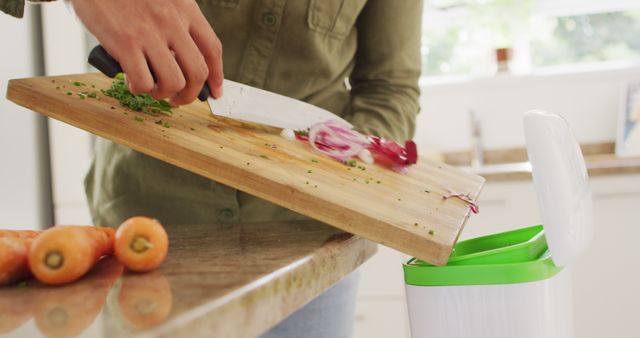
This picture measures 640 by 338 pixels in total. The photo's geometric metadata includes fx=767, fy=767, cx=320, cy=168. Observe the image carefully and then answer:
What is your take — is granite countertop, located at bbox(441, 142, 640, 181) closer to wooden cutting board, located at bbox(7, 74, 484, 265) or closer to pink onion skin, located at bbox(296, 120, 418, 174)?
pink onion skin, located at bbox(296, 120, 418, 174)

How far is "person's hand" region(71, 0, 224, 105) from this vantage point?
0.72 m

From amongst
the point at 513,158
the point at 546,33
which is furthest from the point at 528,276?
the point at 546,33

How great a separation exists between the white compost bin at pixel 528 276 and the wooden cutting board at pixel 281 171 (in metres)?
0.03

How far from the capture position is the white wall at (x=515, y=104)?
284 cm

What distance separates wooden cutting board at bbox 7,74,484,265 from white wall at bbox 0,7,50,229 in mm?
1606

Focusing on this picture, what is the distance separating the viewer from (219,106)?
0.91 m

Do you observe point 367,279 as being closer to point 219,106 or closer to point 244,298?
point 219,106

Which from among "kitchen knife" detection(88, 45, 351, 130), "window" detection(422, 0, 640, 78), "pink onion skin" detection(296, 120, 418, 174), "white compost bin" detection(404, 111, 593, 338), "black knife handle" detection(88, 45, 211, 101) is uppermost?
"window" detection(422, 0, 640, 78)

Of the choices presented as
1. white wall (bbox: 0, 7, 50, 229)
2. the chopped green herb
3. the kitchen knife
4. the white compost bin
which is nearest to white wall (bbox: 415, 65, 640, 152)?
white wall (bbox: 0, 7, 50, 229)

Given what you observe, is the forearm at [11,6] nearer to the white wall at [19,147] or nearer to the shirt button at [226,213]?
the shirt button at [226,213]

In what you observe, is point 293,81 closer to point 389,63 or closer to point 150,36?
point 389,63

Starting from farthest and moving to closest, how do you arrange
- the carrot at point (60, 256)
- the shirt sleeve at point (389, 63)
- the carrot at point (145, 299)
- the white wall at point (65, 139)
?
the white wall at point (65, 139), the shirt sleeve at point (389, 63), the carrot at point (60, 256), the carrot at point (145, 299)

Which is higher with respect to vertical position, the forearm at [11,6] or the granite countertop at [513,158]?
the forearm at [11,6]

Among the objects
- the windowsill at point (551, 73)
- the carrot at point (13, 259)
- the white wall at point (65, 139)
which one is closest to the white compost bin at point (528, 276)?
the carrot at point (13, 259)
